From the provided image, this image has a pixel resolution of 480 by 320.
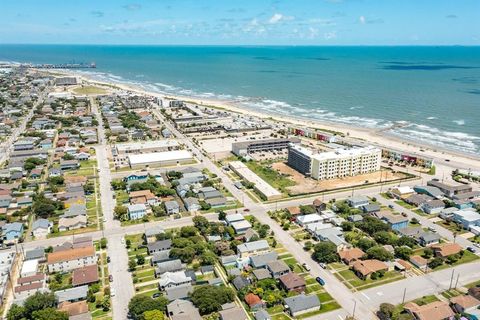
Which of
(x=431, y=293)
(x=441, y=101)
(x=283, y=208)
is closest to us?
(x=431, y=293)

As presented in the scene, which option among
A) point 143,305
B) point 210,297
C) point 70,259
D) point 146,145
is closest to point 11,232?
point 70,259

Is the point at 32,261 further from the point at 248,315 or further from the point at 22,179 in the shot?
the point at 22,179

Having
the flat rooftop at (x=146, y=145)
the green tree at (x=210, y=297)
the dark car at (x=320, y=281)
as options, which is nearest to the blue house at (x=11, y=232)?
the green tree at (x=210, y=297)

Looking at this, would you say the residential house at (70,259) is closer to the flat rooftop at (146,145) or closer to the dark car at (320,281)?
the dark car at (320,281)

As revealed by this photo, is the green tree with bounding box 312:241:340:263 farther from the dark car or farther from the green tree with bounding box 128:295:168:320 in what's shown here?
the green tree with bounding box 128:295:168:320

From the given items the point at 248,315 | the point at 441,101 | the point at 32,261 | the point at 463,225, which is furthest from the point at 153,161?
the point at 441,101

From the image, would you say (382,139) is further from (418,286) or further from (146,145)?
(418,286)
